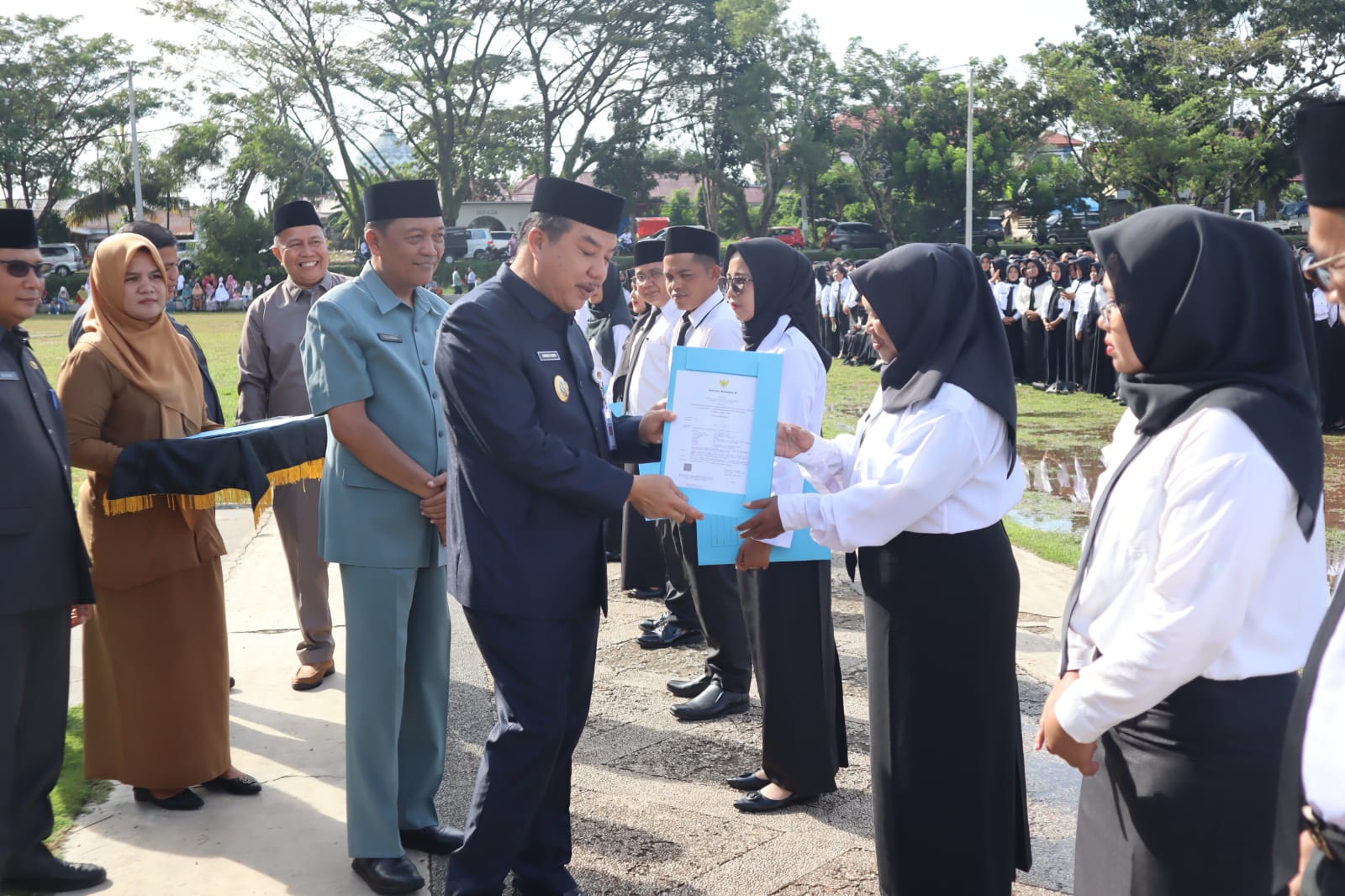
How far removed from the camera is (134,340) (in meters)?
4.06

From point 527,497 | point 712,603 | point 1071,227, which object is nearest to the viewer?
point 527,497

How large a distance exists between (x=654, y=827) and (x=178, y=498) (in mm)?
1943

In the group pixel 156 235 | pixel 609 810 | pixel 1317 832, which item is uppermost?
pixel 156 235

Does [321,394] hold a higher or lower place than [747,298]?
lower

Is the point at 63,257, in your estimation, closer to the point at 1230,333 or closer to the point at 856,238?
the point at 856,238

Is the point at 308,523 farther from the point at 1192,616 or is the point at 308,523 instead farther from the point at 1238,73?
the point at 1238,73

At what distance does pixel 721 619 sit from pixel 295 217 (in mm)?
2815

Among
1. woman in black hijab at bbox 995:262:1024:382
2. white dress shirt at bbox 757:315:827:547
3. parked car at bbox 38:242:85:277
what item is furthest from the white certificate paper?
parked car at bbox 38:242:85:277

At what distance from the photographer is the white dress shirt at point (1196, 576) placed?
2107 millimetres

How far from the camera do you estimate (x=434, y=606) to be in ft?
12.5

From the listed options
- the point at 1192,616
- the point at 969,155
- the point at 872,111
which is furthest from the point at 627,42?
the point at 1192,616

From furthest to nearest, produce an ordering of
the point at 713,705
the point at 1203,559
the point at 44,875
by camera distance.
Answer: the point at 713,705
the point at 44,875
the point at 1203,559

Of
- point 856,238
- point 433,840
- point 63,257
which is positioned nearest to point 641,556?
point 433,840

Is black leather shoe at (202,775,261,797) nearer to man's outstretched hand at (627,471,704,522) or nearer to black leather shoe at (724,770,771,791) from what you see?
black leather shoe at (724,770,771,791)
